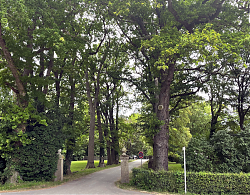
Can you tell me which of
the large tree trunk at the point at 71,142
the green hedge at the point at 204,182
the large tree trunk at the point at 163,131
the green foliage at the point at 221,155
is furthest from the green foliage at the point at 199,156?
the large tree trunk at the point at 71,142

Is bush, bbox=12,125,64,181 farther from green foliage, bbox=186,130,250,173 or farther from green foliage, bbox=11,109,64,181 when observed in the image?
green foliage, bbox=186,130,250,173

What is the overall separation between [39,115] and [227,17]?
12.7m

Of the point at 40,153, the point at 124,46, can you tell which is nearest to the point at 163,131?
the point at 40,153

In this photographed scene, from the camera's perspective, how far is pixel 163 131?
13.0 meters

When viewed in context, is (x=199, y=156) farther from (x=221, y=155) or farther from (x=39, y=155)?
(x=39, y=155)

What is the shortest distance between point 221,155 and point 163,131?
12.0 ft

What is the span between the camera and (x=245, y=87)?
19.2 m

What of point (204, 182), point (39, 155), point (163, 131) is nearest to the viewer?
point (204, 182)

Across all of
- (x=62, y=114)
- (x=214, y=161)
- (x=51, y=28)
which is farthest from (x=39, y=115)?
(x=214, y=161)

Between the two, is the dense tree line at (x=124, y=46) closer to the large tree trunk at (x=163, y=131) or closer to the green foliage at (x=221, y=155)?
the large tree trunk at (x=163, y=131)

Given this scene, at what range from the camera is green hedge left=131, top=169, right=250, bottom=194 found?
10.1 m

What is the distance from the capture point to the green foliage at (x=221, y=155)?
469 inches

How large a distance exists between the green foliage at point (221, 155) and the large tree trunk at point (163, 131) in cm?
141

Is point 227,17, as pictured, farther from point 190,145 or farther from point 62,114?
point 62,114
